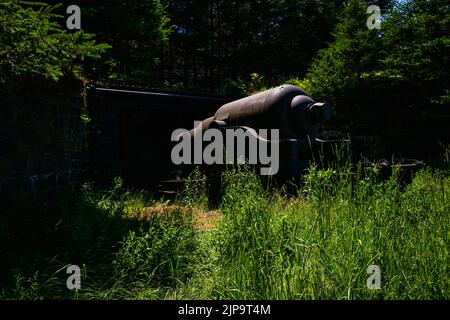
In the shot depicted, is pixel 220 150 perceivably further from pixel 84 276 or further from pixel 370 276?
pixel 370 276

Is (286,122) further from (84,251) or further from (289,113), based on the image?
(84,251)

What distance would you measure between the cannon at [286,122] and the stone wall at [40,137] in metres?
2.94

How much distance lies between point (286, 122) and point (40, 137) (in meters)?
4.33

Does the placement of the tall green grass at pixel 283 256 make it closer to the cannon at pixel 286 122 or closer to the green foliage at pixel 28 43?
the green foliage at pixel 28 43

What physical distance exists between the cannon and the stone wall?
294 cm

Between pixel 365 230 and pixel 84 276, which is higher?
pixel 365 230

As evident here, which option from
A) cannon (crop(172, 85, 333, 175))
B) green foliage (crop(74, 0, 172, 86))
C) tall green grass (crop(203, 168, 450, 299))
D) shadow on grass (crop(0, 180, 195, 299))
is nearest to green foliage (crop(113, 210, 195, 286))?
shadow on grass (crop(0, 180, 195, 299))

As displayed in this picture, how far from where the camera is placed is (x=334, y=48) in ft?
44.2

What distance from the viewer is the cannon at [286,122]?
6.46 meters

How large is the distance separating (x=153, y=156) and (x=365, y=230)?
1047 centimetres

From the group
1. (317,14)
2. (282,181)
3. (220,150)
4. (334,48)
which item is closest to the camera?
(282,181)

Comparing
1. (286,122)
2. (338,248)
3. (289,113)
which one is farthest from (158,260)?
(289,113)
